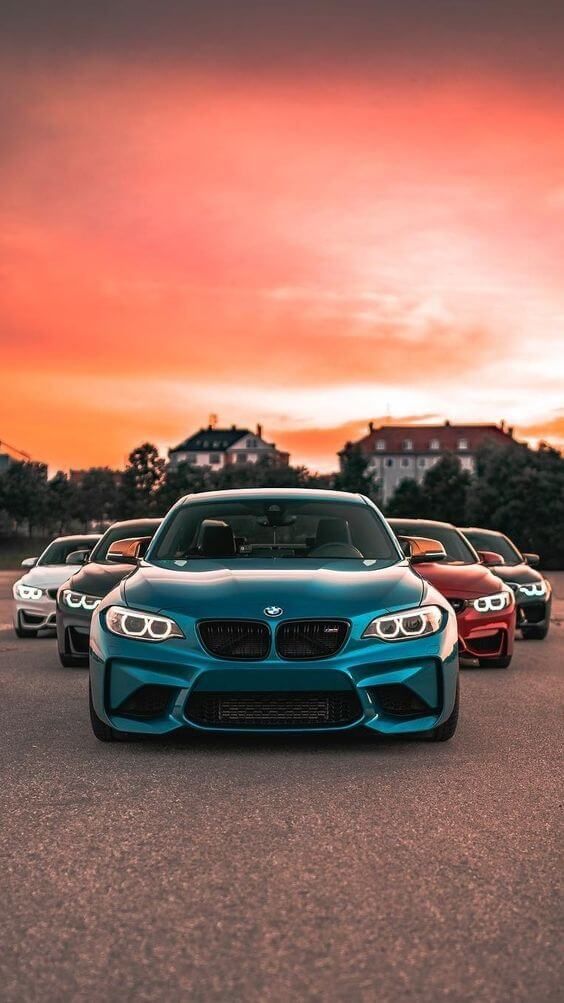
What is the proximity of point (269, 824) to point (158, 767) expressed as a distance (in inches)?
58.8

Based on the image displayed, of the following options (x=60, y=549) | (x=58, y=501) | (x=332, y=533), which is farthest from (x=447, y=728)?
(x=58, y=501)

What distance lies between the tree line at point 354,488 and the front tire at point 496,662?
203 feet

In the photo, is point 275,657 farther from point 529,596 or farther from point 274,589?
point 529,596

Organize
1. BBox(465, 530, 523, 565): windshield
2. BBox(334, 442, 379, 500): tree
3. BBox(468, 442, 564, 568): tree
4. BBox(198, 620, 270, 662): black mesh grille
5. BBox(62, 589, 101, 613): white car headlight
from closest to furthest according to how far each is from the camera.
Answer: BBox(198, 620, 270, 662): black mesh grille < BBox(62, 589, 101, 613): white car headlight < BBox(465, 530, 523, 565): windshield < BBox(468, 442, 564, 568): tree < BBox(334, 442, 379, 500): tree

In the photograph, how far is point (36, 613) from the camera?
16406 mm

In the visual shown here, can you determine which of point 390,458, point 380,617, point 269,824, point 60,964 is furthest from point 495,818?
point 390,458

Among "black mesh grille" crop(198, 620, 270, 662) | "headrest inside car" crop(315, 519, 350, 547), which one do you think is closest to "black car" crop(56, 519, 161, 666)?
"headrest inside car" crop(315, 519, 350, 547)

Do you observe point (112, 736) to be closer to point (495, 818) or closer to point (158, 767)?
point (158, 767)

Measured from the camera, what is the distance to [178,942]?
3943 mm

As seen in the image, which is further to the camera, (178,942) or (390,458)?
(390,458)

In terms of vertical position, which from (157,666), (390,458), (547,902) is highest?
(390,458)

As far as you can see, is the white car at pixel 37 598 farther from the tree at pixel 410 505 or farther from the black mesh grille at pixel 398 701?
the tree at pixel 410 505

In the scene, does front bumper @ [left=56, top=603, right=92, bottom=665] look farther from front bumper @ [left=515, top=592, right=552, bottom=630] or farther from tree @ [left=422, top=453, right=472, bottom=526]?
tree @ [left=422, top=453, right=472, bottom=526]

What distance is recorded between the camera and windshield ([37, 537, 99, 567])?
709 inches
